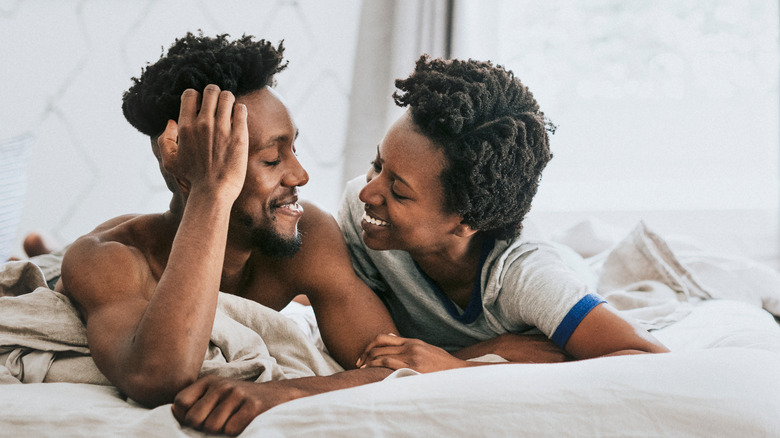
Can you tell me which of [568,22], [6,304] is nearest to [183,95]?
[6,304]

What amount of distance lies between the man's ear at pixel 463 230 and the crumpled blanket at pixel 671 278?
495mm

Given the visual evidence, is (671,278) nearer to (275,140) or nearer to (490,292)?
(490,292)

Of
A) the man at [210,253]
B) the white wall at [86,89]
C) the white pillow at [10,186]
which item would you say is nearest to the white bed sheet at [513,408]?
the man at [210,253]

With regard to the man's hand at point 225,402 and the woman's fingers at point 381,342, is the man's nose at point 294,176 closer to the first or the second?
the woman's fingers at point 381,342

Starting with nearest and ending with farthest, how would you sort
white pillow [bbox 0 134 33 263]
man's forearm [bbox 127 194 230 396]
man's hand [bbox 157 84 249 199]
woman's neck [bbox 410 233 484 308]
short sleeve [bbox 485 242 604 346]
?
man's forearm [bbox 127 194 230 396]
man's hand [bbox 157 84 249 199]
short sleeve [bbox 485 242 604 346]
woman's neck [bbox 410 233 484 308]
white pillow [bbox 0 134 33 263]

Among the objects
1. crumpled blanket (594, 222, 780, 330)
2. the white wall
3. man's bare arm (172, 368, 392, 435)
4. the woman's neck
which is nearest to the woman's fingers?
man's bare arm (172, 368, 392, 435)

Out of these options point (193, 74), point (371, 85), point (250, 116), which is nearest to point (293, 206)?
point (250, 116)

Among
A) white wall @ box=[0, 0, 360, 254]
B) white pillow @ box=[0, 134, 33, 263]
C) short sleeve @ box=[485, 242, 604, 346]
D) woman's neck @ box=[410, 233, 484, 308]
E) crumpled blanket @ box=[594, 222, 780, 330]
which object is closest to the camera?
short sleeve @ box=[485, 242, 604, 346]

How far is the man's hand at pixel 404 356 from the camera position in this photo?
1.06 m

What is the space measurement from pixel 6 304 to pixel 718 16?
8.61 ft

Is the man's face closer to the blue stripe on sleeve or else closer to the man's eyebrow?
the man's eyebrow

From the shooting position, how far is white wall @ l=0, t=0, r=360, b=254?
2379 mm

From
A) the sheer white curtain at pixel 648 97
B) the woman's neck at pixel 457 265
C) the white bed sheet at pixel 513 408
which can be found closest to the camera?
the white bed sheet at pixel 513 408

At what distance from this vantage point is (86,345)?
3.50 feet
